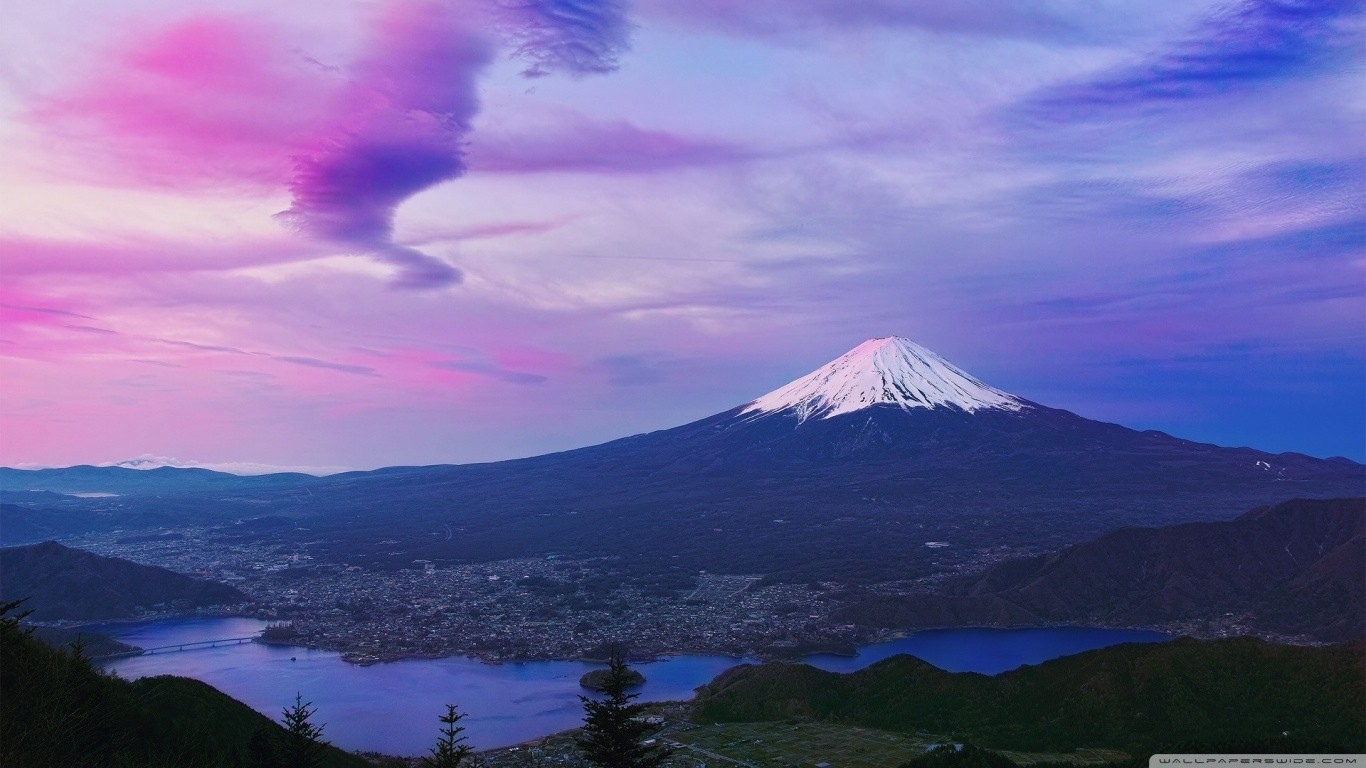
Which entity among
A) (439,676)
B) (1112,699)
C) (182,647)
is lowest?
(439,676)

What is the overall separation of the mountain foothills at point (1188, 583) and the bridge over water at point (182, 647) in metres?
50.0

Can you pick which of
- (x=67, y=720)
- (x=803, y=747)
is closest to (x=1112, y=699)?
(x=803, y=747)

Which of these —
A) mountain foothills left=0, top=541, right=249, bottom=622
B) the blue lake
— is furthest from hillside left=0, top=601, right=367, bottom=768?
mountain foothills left=0, top=541, right=249, bottom=622

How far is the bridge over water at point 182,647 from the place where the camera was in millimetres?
67688

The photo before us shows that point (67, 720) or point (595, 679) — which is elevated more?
point (67, 720)

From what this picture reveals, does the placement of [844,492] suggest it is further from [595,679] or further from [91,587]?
[91,587]

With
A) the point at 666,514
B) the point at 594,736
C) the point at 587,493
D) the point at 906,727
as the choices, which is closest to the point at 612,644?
the point at 906,727

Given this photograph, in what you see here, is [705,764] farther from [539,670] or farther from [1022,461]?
[1022,461]

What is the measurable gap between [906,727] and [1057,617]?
46.8m

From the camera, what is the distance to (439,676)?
64.6 metres

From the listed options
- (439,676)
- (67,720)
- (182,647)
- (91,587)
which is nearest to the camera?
(67,720)

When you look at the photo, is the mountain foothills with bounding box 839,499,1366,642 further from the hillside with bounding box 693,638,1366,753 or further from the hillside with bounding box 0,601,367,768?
the hillside with bounding box 0,601,367,768

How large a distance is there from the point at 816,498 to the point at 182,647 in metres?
93.7

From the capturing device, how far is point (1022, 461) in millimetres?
163375
